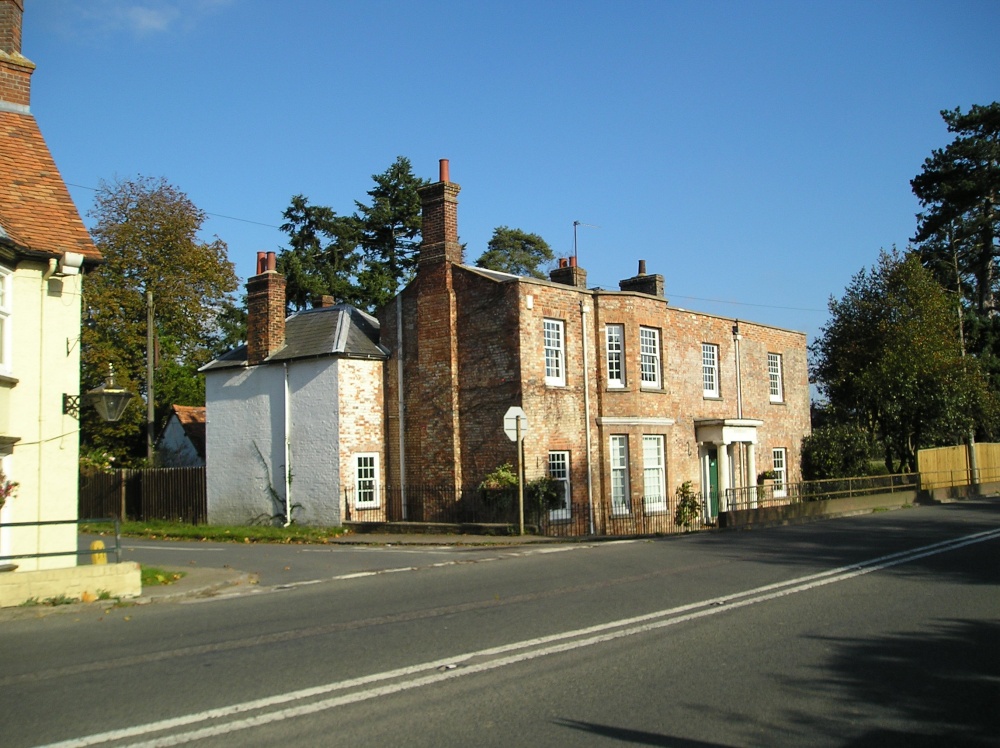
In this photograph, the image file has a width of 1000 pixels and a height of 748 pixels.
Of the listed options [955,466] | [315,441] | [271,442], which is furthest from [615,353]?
[955,466]

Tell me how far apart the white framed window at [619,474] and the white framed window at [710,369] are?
579 centimetres

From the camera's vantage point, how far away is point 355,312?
31.6m

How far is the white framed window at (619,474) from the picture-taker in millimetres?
28719

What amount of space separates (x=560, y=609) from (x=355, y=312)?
21483mm

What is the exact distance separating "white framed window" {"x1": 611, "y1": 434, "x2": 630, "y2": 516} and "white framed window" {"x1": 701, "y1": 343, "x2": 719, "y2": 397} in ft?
19.0

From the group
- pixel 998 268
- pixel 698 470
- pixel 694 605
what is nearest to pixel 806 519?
pixel 698 470

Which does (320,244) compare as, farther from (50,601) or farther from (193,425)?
(50,601)

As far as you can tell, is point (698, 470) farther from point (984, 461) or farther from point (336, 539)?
point (984, 461)

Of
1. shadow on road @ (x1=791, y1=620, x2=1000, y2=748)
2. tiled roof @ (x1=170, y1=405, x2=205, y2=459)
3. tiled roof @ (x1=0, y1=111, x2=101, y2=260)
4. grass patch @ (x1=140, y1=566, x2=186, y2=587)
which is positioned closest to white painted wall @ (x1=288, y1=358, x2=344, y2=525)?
tiled roof @ (x1=170, y1=405, x2=205, y2=459)

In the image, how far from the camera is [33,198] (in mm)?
16875

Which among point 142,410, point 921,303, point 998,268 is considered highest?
point 998,268

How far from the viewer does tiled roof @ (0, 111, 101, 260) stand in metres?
16.1

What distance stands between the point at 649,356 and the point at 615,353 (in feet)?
4.86

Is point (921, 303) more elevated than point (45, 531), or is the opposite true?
point (921, 303)
